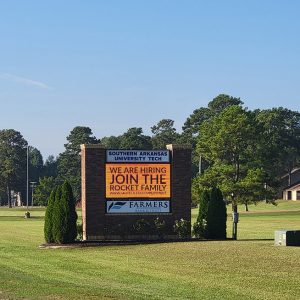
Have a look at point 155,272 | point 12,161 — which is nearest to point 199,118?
point 12,161

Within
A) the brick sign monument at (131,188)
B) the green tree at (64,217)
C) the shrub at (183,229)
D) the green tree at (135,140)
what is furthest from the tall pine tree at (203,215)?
the green tree at (135,140)

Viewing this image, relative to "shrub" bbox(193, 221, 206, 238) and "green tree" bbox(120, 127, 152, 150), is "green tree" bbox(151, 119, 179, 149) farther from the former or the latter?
"shrub" bbox(193, 221, 206, 238)

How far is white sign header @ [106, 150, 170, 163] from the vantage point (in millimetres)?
35219

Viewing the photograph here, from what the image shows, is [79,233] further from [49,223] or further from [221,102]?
[221,102]

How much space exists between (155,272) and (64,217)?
1298 centimetres

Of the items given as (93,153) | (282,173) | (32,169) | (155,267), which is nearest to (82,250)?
(93,153)

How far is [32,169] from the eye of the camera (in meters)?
196

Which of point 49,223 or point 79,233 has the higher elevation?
point 49,223

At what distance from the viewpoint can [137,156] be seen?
35406 millimetres

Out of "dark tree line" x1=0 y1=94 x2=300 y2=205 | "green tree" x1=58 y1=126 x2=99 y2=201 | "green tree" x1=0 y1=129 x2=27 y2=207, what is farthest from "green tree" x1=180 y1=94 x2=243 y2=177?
"green tree" x1=0 y1=129 x2=27 y2=207

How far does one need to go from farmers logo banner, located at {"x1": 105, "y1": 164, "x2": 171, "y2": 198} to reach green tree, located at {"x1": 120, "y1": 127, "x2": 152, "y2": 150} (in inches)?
4507

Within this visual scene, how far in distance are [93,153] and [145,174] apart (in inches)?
103

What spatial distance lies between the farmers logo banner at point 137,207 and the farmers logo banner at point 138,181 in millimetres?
287

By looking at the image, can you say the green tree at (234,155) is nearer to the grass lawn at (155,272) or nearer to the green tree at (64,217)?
the green tree at (64,217)
